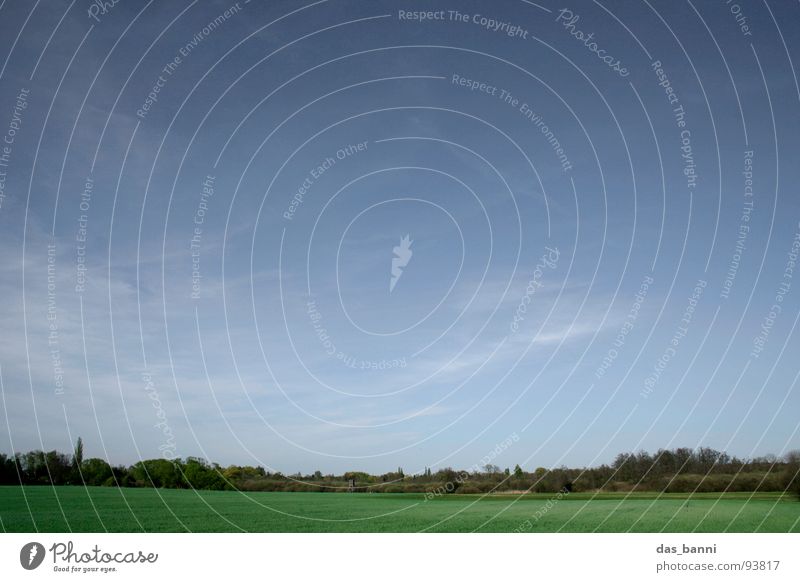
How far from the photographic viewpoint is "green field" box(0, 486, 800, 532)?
22562 millimetres

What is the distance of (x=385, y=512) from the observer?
88.2ft

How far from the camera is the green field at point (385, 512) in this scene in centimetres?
2256

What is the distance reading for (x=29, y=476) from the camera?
30.9m

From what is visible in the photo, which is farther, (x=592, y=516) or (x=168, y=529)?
(x=592, y=516)

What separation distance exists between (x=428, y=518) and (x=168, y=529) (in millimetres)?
9489
